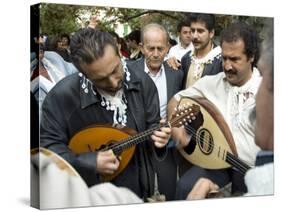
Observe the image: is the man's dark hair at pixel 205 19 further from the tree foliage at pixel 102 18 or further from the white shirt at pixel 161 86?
the white shirt at pixel 161 86

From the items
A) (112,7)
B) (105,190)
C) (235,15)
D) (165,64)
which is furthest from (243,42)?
(105,190)

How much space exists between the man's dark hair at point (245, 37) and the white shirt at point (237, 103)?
215 millimetres

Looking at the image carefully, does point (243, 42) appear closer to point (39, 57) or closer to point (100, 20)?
point (100, 20)

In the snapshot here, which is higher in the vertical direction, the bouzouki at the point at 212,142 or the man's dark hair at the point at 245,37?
the man's dark hair at the point at 245,37

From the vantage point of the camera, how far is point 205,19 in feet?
31.6

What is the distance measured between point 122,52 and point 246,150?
2.01 meters

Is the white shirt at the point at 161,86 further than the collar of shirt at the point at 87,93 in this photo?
Yes

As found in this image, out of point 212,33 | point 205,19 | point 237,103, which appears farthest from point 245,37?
point 237,103

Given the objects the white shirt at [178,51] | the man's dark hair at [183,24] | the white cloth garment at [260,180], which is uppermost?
the man's dark hair at [183,24]

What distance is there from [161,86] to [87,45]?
1.05 meters

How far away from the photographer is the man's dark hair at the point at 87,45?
28.8ft

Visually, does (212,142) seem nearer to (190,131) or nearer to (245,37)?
(190,131)

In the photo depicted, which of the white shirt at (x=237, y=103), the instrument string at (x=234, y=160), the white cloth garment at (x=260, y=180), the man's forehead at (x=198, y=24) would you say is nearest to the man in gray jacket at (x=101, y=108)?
the instrument string at (x=234, y=160)

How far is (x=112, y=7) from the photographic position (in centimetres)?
905
